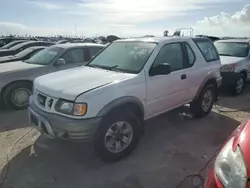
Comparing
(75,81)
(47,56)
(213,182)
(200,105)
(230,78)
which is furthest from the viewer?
(230,78)

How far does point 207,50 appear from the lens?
541 cm

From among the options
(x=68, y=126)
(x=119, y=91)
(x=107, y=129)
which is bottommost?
(x=107, y=129)

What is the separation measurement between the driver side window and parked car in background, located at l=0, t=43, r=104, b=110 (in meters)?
2.93

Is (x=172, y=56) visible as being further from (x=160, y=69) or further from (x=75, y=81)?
(x=75, y=81)

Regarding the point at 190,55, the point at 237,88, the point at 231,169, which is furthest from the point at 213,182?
the point at 237,88

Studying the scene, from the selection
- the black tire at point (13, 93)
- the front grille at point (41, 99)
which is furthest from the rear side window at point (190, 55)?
the black tire at point (13, 93)

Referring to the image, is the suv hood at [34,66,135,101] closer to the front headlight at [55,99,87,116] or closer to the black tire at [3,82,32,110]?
the front headlight at [55,99,87,116]

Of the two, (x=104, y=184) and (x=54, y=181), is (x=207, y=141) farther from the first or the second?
(x=54, y=181)

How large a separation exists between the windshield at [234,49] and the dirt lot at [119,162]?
12.9ft

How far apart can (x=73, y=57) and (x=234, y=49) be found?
548cm

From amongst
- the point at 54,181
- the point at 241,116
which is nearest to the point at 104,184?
the point at 54,181

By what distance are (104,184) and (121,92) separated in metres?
1.23

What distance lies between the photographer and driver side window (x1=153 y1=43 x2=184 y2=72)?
4.20 meters

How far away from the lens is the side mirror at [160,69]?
12.7ft
